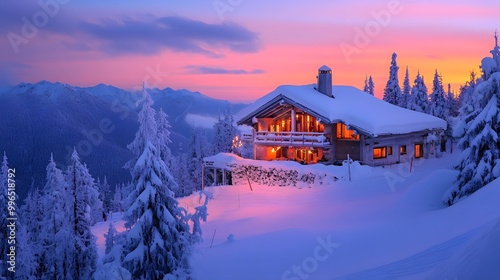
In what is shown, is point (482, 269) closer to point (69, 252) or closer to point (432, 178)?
point (432, 178)

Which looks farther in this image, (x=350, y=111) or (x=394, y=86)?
(x=394, y=86)

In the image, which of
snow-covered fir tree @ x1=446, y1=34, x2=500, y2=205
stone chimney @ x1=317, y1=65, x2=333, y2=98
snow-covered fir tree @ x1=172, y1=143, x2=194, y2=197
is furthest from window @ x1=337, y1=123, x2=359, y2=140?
snow-covered fir tree @ x1=172, y1=143, x2=194, y2=197

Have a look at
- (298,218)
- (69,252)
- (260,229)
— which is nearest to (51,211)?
(69,252)

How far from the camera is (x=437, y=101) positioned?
6022cm

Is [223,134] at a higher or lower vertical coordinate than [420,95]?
lower

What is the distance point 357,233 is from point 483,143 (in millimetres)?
7801

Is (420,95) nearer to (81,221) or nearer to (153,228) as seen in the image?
(81,221)

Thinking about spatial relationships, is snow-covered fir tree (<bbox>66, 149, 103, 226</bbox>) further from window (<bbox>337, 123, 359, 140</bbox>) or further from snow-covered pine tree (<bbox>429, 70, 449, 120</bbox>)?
snow-covered pine tree (<bbox>429, 70, 449, 120</bbox>)

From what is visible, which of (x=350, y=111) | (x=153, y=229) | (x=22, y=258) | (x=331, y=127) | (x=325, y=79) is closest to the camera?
(x=153, y=229)

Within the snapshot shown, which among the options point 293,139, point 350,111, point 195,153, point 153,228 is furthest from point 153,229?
point 195,153

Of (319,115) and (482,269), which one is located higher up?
(319,115)

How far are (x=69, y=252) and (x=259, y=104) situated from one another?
21.9 m

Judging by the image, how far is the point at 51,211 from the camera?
26016 mm

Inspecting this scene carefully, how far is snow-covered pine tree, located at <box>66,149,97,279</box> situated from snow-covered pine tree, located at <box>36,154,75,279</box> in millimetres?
326
